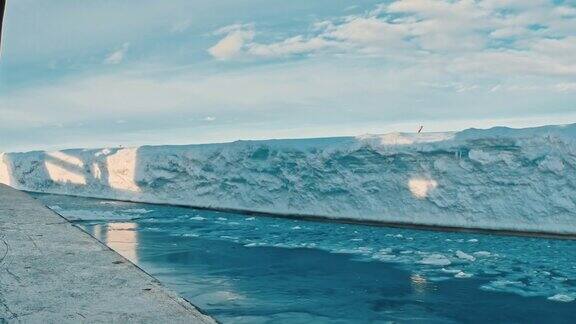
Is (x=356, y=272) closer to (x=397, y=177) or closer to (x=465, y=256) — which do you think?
(x=465, y=256)

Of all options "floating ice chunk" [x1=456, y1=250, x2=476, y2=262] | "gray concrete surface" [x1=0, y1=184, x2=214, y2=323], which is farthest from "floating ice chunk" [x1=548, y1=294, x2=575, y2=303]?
"gray concrete surface" [x1=0, y1=184, x2=214, y2=323]

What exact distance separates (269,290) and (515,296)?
212cm

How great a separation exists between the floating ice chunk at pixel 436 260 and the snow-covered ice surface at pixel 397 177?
3.56m

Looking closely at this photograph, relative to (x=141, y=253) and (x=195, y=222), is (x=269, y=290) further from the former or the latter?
(x=195, y=222)

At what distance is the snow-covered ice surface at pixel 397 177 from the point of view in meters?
9.20

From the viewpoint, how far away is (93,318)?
8.29 feet

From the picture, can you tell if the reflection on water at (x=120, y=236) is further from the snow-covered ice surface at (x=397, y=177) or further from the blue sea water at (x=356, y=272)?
the snow-covered ice surface at (x=397, y=177)

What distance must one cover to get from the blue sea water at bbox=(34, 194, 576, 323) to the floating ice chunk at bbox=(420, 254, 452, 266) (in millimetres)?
18

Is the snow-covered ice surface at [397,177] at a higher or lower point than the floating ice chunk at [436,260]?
higher

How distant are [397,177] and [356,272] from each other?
223 inches

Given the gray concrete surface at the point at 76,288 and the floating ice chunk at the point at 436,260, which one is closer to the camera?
the gray concrete surface at the point at 76,288

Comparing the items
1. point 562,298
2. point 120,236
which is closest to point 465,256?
point 562,298

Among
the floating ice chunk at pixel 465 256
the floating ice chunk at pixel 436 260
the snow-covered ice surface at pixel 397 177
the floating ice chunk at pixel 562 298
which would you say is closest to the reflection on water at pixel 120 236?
the floating ice chunk at pixel 436 260

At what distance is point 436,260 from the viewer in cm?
614
